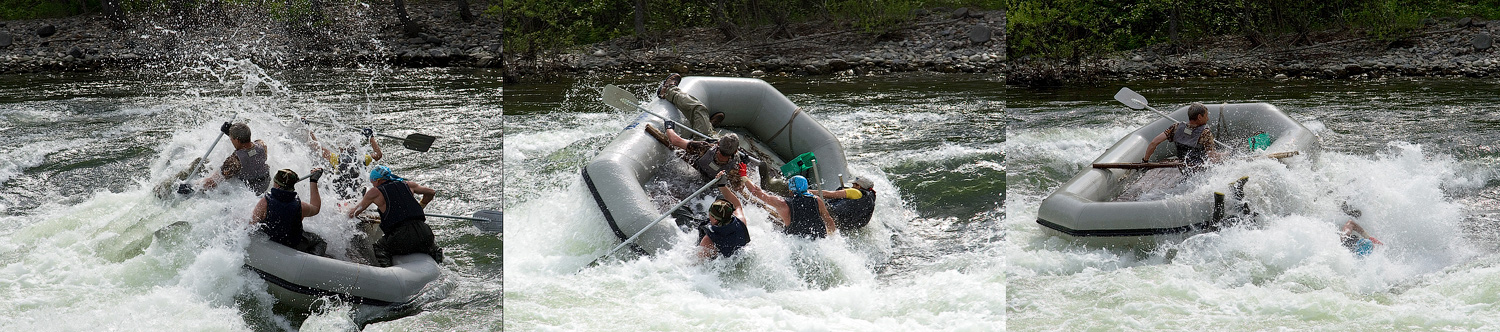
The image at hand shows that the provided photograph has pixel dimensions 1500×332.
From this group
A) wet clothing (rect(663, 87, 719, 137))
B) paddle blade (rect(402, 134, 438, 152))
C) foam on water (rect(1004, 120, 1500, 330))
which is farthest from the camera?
wet clothing (rect(663, 87, 719, 137))

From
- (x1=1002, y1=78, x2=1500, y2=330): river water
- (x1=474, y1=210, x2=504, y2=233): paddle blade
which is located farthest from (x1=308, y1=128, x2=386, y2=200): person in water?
(x1=1002, y1=78, x2=1500, y2=330): river water

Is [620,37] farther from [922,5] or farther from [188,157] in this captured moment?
[188,157]

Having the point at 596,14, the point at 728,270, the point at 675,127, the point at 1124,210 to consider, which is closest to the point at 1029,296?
the point at 1124,210

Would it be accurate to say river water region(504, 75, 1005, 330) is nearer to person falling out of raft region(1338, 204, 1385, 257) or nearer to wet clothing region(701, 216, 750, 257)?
wet clothing region(701, 216, 750, 257)

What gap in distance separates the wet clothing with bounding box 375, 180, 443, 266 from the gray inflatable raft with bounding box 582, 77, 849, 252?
0.88 meters

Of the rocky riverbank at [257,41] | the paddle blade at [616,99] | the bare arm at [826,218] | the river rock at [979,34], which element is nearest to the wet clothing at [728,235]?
the bare arm at [826,218]

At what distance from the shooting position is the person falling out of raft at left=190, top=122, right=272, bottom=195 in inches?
196

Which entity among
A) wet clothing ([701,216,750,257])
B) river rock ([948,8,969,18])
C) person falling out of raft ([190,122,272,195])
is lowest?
river rock ([948,8,969,18])

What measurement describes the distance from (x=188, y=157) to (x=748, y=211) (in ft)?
10.6

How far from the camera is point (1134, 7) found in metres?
13.6

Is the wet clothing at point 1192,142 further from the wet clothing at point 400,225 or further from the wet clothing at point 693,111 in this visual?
the wet clothing at point 400,225

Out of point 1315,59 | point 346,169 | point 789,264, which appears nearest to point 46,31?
point 346,169

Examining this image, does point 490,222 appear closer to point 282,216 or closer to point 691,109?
point 282,216

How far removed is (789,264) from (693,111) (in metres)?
1.89
